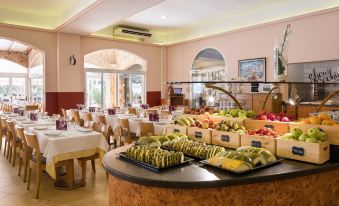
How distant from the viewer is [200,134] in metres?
2.98

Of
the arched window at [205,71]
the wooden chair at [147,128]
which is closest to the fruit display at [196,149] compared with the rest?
the wooden chair at [147,128]

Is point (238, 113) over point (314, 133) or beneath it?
over

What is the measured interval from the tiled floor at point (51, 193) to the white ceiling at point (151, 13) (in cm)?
385

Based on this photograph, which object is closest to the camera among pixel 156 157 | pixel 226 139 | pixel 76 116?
pixel 156 157

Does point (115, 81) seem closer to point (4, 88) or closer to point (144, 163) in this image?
point (4, 88)

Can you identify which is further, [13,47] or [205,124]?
[13,47]

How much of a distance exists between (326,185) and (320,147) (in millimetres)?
357

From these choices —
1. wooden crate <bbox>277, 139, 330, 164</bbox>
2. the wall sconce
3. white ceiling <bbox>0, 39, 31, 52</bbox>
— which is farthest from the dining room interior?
white ceiling <bbox>0, 39, 31, 52</bbox>

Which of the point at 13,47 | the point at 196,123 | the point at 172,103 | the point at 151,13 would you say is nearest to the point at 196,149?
the point at 196,123

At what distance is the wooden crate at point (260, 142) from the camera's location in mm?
2439

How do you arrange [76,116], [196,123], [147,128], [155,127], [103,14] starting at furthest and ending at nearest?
[76,116], [103,14], [155,127], [147,128], [196,123]

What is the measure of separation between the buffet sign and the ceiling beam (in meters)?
4.28

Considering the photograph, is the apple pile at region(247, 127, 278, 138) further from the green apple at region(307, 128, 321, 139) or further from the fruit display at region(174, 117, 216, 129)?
the fruit display at region(174, 117, 216, 129)

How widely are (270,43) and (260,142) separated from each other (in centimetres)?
661
